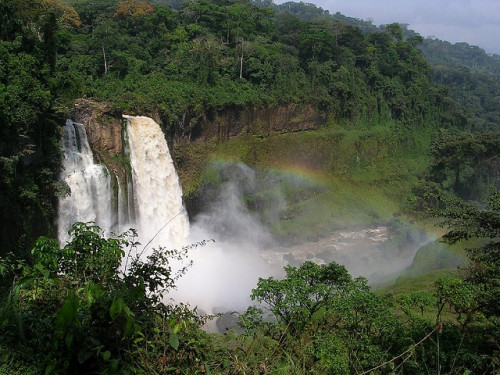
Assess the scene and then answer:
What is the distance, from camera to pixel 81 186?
1820cm

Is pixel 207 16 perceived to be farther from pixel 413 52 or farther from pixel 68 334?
pixel 68 334

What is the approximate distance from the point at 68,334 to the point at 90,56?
966 inches

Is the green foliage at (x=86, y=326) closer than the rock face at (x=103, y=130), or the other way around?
the green foliage at (x=86, y=326)

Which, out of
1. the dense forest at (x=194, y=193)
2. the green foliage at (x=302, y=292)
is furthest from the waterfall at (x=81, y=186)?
the green foliage at (x=302, y=292)

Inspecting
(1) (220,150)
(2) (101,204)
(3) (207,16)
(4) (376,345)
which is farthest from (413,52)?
(4) (376,345)

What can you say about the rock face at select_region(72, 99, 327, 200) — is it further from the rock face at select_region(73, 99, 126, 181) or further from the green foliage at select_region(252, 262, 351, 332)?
the green foliage at select_region(252, 262, 351, 332)

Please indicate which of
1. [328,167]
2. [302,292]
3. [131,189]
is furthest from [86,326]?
[328,167]

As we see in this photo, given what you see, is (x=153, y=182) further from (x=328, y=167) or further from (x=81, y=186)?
(x=328, y=167)

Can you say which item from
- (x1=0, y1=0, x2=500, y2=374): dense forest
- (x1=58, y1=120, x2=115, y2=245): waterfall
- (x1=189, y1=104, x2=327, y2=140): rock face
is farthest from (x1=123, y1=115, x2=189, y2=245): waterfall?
(x1=189, y1=104, x2=327, y2=140): rock face

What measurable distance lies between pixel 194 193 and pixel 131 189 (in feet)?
17.4

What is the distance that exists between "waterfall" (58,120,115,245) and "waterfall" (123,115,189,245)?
77.6 inches

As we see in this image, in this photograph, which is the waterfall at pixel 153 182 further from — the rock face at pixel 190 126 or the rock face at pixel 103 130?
the rock face at pixel 190 126

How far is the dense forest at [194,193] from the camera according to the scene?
383 cm

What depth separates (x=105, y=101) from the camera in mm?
21688
